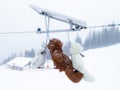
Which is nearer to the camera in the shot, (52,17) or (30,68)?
(52,17)

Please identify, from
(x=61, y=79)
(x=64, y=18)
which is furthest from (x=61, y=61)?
(x=61, y=79)

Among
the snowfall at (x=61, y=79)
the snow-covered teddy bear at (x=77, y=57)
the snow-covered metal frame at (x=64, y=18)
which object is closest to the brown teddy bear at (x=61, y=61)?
the snow-covered teddy bear at (x=77, y=57)

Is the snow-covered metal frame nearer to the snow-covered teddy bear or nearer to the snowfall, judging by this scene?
the snow-covered teddy bear

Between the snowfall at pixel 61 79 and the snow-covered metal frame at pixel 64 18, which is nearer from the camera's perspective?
the snow-covered metal frame at pixel 64 18

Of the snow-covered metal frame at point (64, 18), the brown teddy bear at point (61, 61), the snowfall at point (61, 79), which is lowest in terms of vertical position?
the snowfall at point (61, 79)

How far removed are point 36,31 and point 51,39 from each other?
0.18 m

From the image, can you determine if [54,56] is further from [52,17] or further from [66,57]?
[52,17]

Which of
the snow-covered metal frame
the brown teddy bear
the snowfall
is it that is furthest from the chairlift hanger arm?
the snowfall

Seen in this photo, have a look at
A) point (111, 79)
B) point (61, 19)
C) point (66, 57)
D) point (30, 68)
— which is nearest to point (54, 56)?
point (66, 57)

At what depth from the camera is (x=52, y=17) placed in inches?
123

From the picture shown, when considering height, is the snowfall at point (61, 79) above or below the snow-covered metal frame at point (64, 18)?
below

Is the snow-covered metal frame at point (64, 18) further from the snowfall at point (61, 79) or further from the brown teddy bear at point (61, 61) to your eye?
the snowfall at point (61, 79)

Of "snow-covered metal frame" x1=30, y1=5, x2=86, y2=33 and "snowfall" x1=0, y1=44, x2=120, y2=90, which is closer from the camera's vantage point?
"snow-covered metal frame" x1=30, y1=5, x2=86, y2=33

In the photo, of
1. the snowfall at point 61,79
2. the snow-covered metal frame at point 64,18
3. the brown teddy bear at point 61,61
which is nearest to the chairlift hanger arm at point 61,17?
the snow-covered metal frame at point 64,18
